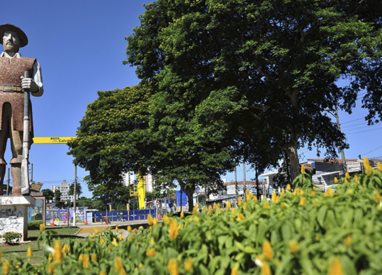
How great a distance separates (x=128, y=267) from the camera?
2678mm

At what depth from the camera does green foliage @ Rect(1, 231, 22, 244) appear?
953cm

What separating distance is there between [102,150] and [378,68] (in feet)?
58.4

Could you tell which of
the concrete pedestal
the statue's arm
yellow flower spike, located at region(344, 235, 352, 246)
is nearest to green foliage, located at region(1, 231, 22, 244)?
the concrete pedestal

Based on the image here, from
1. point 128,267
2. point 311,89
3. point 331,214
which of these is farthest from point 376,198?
point 311,89

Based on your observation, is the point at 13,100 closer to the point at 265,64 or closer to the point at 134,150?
the point at 265,64

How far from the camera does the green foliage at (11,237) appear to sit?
9.53 metres

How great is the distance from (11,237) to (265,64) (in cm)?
1179

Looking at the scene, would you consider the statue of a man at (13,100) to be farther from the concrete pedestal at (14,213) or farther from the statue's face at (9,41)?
the concrete pedestal at (14,213)

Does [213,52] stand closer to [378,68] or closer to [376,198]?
[378,68]

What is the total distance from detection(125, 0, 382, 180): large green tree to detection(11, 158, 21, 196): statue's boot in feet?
21.8

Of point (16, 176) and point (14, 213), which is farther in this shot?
point (16, 176)

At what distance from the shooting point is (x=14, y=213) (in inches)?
405

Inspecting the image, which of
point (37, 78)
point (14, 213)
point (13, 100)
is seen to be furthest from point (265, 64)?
point (14, 213)

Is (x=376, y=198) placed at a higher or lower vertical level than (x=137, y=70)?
lower
